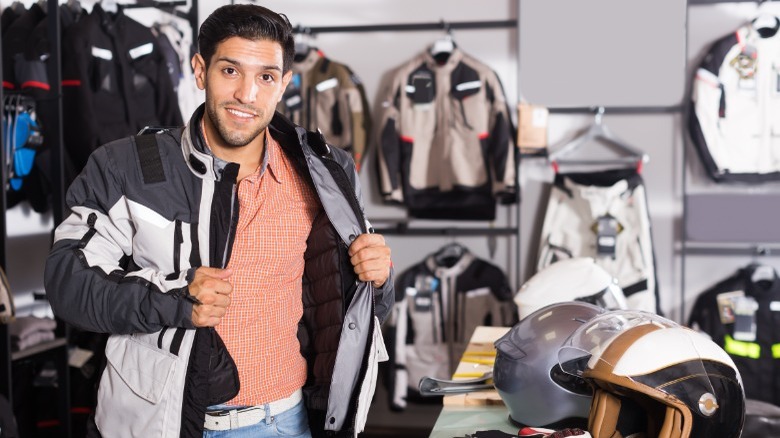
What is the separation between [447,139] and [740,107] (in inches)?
58.0

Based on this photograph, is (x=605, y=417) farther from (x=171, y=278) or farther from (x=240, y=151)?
(x=240, y=151)

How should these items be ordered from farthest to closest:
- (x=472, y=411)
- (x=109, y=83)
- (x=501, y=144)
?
(x=501, y=144), (x=109, y=83), (x=472, y=411)

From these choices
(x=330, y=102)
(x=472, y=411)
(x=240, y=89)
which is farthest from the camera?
(x=330, y=102)

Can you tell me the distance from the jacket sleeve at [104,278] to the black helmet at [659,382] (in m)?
0.80

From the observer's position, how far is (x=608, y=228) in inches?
158

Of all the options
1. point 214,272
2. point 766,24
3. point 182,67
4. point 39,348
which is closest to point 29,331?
point 39,348

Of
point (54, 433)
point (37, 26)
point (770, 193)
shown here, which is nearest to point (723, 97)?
point (770, 193)

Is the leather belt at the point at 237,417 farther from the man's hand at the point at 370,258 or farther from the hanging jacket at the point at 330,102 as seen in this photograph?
the hanging jacket at the point at 330,102

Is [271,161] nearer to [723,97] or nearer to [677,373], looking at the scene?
[677,373]

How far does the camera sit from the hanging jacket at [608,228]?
13.0 ft

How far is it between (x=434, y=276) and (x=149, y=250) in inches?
109

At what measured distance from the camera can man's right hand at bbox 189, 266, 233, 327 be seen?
152 cm

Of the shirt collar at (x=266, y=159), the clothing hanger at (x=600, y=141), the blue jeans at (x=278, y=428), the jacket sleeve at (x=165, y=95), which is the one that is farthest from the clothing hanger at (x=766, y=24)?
the blue jeans at (x=278, y=428)

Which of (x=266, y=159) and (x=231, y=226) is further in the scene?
(x=266, y=159)
